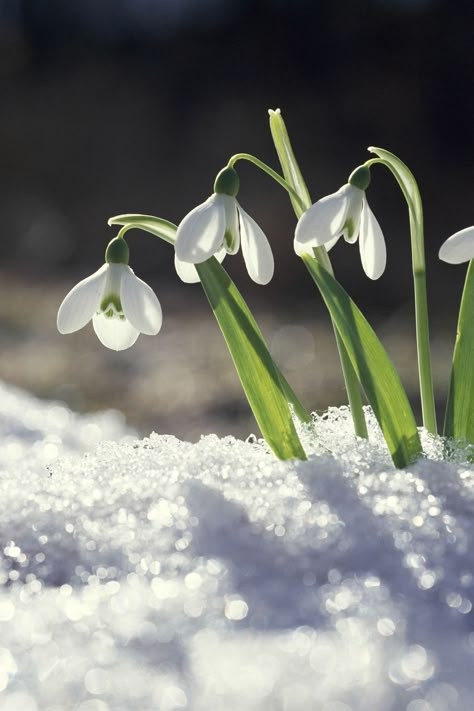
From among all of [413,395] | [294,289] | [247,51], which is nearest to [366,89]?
[247,51]

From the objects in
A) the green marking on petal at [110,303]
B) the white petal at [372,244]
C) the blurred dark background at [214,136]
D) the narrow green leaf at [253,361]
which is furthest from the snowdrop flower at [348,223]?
the blurred dark background at [214,136]

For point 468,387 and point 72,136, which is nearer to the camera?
point 468,387

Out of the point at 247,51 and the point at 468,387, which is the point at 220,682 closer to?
the point at 468,387

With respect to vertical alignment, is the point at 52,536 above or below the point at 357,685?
above

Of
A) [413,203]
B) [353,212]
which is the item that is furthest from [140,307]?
[413,203]

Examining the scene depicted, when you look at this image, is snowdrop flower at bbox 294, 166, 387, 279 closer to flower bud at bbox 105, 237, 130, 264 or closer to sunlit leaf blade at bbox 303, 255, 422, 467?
sunlit leaf blade at bbox 303, 255, 422, 467

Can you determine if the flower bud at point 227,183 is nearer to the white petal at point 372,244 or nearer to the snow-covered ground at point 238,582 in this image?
the white petal at point 372,244
